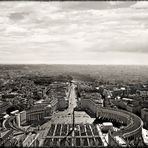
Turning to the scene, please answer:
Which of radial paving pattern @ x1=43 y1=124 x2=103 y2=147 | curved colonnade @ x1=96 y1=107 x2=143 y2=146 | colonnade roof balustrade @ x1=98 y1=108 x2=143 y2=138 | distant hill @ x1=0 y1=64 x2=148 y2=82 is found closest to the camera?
radial paving pattern @ x1=43 y1=124 x2=103 y2=147

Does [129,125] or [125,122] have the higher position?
[129,125]

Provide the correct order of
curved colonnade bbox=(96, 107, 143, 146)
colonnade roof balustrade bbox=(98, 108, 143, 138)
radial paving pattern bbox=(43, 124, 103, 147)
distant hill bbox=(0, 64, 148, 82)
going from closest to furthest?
radial paving pattern bbox=(43, 124, 103, 147)
curved colonnade bbox=(96, 107, 143, 146)
colonnade roof balustrade bbox=(98, 108, 143, 138)
distant hill bbox=(0, 64, 148, 82)

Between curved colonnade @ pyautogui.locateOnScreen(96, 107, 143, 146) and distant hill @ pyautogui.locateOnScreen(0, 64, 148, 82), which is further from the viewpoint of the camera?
distant hill @ pyautogui.locateOnScreen(0, 64, 148, 82)

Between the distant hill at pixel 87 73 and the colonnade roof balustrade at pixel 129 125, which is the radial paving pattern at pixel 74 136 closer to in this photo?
the colonnade roof balustrade at pixel 129 125

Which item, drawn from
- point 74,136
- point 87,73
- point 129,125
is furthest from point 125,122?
point 87,73

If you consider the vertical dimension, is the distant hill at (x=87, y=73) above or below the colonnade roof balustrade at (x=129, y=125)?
below

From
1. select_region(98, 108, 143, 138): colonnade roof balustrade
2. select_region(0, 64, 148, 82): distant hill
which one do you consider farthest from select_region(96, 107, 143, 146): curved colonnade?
select_region(0, 64, 148, 82): distant hill

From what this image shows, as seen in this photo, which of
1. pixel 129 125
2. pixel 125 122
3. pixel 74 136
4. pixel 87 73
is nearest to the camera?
pixel 74 136

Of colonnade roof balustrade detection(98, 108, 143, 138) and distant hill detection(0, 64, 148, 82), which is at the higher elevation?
colonnade roof balustrade detection(98, 108, 143, 138)

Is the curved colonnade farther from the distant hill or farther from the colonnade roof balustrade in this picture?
the distant hill

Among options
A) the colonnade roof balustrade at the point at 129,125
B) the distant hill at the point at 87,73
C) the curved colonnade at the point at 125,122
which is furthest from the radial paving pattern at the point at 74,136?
the distant hill at the point at 87,73

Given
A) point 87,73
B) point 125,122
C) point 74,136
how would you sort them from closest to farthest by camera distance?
point 74,136, point 125,122, point 87,73

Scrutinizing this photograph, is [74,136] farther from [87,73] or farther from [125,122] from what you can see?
[87,73]
